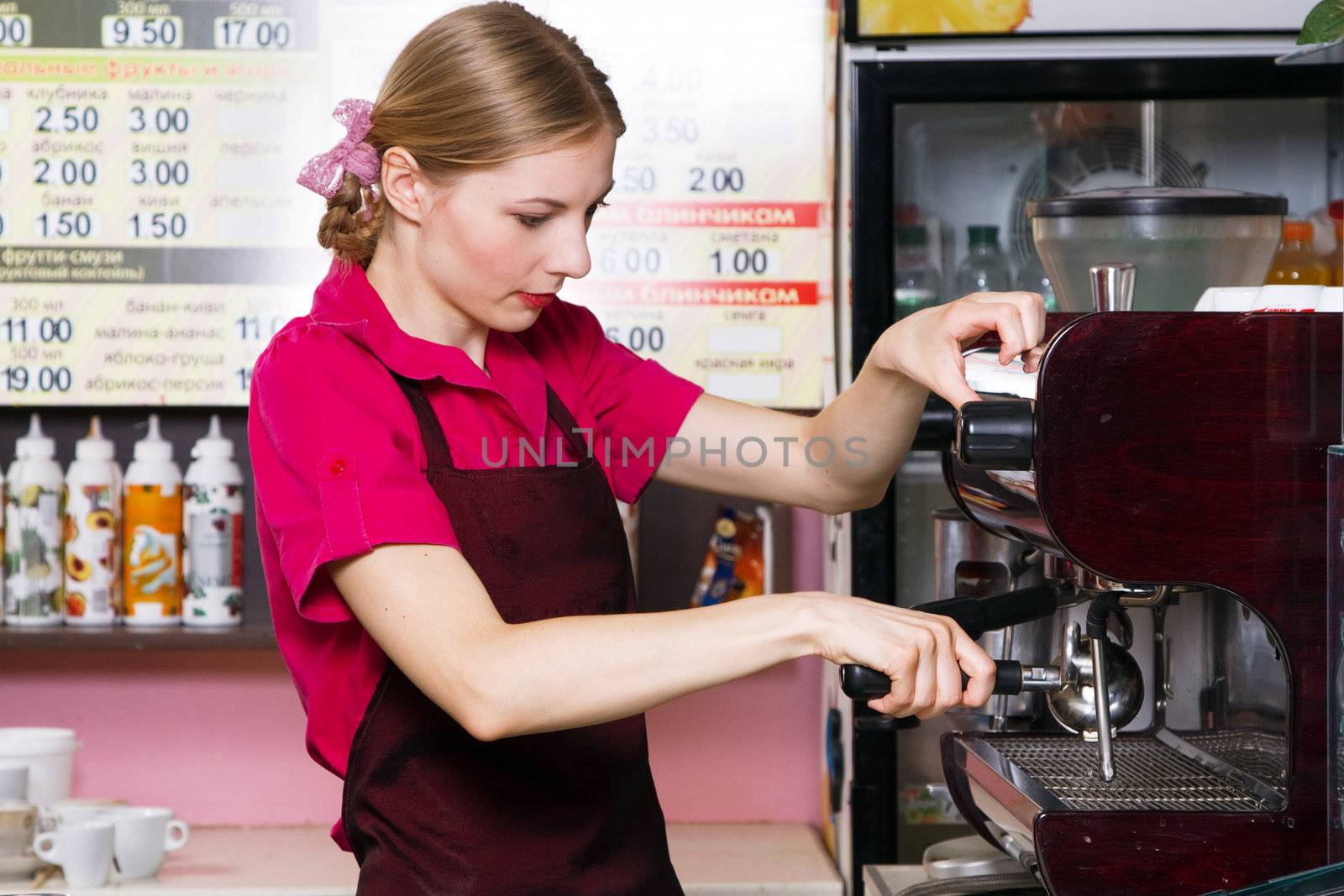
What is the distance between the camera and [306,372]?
984 mm

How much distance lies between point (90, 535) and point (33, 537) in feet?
0.27

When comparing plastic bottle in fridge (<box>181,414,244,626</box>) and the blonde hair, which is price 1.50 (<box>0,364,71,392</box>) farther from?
the blonde hair

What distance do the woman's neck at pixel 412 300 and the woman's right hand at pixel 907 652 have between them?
1.42ft

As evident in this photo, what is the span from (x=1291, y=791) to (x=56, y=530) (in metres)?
1.61

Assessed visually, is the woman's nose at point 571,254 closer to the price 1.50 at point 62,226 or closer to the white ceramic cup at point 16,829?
the white ceramic cup at point 16,829

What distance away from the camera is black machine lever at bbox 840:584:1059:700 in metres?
0.78

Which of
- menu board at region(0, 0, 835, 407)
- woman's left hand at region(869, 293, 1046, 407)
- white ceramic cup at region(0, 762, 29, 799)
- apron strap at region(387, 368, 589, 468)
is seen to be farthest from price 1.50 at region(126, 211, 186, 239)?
woman's left hand at region(869, 293, 1046, 407)

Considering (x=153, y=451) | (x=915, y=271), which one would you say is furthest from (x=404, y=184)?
(x=153, y=451)

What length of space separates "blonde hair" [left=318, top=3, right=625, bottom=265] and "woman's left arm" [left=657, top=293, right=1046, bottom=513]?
287 mm

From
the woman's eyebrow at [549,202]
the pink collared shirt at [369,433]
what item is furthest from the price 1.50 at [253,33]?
the woman's eyebrow at [549,202]

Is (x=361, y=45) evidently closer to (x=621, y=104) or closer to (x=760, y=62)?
(x=621, y=104)

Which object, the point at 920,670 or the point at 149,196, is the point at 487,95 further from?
the point at 149,196

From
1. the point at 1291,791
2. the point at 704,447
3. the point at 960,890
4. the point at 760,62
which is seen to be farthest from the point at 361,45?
the point at 1291,791

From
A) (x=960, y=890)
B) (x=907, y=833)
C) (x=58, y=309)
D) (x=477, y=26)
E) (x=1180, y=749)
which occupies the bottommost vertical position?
(x=907, y=833)
